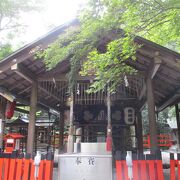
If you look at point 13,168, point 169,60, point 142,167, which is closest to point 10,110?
point 13,168

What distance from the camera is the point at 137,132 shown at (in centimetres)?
1332

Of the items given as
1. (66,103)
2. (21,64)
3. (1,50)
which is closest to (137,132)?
(66,103)

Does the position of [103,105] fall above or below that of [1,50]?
below

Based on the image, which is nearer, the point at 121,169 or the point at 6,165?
the point at 121,169

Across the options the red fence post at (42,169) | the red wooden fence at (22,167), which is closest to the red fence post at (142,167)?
the red wooden fence at (22,167)

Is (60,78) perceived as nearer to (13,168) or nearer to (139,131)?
(13,168)

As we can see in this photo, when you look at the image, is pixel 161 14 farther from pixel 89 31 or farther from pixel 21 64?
pixel 21 64

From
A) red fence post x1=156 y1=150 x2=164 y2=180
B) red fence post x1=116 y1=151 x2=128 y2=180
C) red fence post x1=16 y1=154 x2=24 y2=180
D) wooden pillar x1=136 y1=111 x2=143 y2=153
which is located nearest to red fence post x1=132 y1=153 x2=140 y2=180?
red fence post x1=116 y1=151 x2=128 y2=180

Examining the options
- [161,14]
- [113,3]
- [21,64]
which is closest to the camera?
[113,3]

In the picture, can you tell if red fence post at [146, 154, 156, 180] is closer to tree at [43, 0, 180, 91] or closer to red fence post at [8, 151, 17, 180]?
tree at [43, 0, 180, 91]

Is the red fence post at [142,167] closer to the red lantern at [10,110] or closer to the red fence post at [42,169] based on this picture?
the red fence post at [42,169]

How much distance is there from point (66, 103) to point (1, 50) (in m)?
6.26

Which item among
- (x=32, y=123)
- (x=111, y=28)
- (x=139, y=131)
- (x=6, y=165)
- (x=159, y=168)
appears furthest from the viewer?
(x=139, y=131)

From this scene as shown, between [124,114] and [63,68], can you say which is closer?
[63,68]
